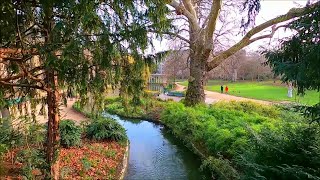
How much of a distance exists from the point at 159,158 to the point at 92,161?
2.73 metres

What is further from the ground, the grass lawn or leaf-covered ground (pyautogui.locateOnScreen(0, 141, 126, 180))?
the grass lawn

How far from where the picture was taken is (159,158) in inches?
383

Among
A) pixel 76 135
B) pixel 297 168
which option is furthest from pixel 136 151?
pixel 297 168

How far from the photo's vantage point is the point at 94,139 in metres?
10.0

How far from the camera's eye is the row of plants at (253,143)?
4.66 m

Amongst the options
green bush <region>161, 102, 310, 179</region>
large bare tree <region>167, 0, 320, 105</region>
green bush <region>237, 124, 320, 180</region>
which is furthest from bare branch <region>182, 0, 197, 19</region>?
green bush <region>237, 124, 320, 180</region>

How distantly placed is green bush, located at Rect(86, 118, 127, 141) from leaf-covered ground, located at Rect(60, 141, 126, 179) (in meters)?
0.35

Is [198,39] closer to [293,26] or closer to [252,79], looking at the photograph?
[293,26]

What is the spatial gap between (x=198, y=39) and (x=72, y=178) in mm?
10191

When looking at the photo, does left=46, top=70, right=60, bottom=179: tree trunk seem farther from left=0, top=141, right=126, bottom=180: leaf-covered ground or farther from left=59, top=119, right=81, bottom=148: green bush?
left=59, top=119, right=81, bottom=148: green bush

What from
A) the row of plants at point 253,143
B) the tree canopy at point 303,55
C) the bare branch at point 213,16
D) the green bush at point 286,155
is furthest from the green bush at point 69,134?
the bare branch at point 213,16

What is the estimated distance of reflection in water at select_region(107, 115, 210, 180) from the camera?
8164 mm

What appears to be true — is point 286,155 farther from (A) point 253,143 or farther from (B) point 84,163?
(B) point 84,163

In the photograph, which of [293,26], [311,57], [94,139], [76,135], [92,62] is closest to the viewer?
[311,57]
